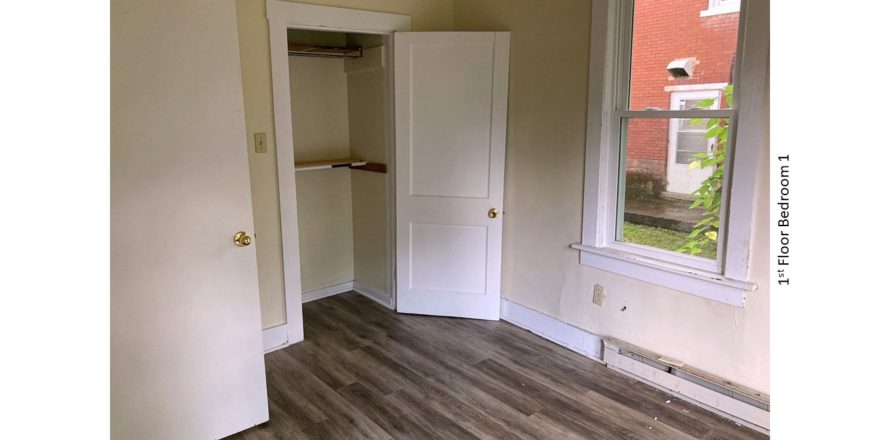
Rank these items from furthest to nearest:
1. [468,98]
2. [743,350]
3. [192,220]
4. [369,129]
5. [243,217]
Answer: [369,129] → [468,98] → [743,350] → [243,217] → [192,220]

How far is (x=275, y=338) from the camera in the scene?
132 inches

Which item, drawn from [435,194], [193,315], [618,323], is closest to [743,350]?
[618,323]

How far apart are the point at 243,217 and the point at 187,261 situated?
11.4 inches

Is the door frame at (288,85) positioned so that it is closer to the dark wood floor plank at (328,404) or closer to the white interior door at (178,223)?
the dark wood floor plank at (328,404)

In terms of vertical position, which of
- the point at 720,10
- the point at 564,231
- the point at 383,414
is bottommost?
the point at 383,414

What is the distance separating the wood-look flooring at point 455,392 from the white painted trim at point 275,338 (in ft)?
0.17

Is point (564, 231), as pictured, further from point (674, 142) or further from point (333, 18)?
point (333, 18)

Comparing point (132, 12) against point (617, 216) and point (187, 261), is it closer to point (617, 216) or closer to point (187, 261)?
point (187, 261)

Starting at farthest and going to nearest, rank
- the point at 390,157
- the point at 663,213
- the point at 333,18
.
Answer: the point at 390,157
the point at 333,18
the point at 663,213

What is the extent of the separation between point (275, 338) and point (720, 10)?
3015 mm

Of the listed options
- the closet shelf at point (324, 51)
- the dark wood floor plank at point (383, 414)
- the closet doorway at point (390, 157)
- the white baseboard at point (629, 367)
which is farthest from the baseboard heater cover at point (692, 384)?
the closet shelf at point (324, 51)

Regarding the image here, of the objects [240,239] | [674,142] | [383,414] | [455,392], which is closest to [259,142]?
[240,239]

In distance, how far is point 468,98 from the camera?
11.6ft

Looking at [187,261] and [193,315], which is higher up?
[187,261]
